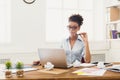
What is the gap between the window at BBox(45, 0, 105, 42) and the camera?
15.0 ft

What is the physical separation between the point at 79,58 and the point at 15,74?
1.36 meters

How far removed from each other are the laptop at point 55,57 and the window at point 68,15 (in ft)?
6.26

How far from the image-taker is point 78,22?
346 cm

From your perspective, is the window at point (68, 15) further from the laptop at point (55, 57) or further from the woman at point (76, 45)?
the laptop at point (55, 57)

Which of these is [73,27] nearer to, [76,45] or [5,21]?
[76,45]

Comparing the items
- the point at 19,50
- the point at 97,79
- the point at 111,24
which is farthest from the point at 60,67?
the point at 111,24

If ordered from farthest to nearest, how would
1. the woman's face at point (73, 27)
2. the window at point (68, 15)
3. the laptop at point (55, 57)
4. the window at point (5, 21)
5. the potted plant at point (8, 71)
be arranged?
1. the window at point (68, 15)
2. the window at point (5, 21)
3. the woman's face at point (73, 27)
4. the laptop at point (55, 57)
5. the potted plant at point (8, 71)

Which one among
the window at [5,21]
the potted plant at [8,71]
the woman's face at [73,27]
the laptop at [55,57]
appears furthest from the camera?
the window at [5,21]

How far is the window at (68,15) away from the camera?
458 cm

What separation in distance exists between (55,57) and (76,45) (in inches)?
34.9

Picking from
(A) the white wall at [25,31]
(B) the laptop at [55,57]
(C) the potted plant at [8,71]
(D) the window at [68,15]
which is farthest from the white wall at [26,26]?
(C) the potted plant at [8,71]

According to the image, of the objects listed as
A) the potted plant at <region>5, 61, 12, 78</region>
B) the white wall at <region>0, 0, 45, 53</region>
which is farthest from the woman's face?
the potted plant at <region>5, 61, 12, 78</region>

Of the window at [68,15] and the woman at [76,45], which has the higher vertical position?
the window at [68,15]

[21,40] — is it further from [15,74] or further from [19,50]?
[15,74]
